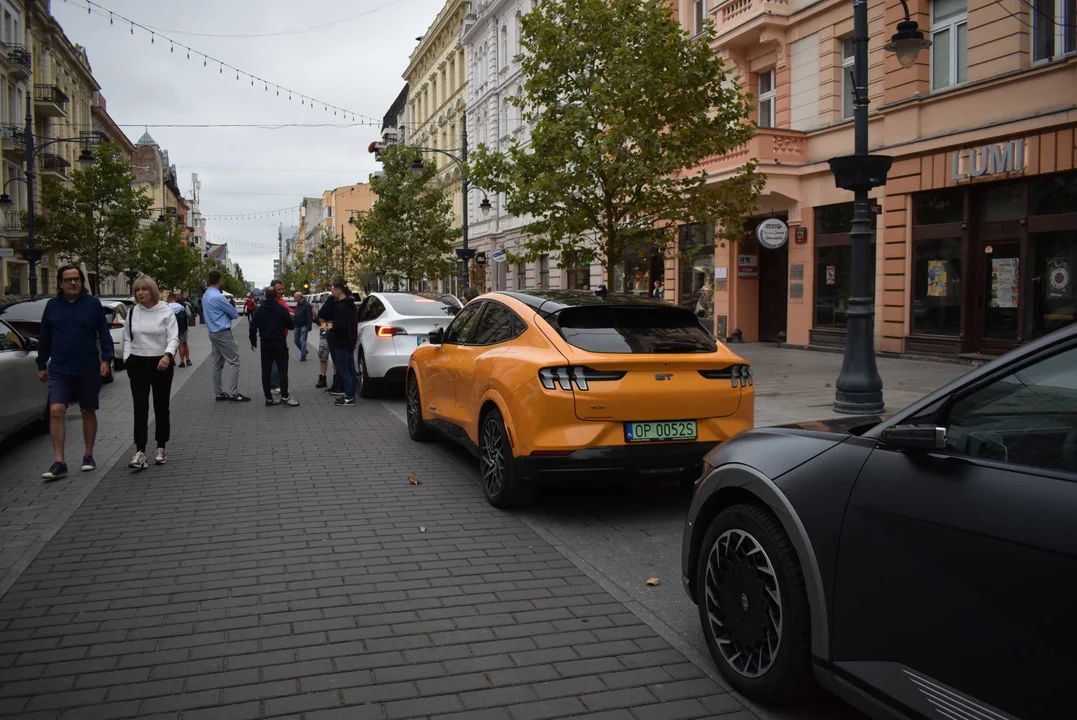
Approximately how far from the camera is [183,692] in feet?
11.2

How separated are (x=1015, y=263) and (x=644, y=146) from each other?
6.96 metres

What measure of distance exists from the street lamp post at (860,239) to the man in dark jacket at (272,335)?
746 cm

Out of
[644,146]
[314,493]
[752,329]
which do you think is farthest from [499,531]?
[752,329]

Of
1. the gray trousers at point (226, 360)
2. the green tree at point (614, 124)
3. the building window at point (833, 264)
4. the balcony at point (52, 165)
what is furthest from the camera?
the balcony at point (52, 165)

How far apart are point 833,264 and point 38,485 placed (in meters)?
17.3

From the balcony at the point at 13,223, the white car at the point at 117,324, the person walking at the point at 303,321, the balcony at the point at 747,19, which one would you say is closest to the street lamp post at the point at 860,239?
the balcony at the point at 747,19

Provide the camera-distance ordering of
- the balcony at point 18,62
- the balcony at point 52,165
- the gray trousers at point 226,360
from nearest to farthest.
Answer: the gray trousers at point 226,360 → the balcony at point 18,62 → the balcony at point 52,165

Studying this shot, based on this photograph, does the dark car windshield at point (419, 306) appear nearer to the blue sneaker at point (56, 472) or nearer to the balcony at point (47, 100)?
the blue sneaker at point (56, 472)

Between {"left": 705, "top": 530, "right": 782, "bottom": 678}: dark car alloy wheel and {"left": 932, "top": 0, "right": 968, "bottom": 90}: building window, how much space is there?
16325mm

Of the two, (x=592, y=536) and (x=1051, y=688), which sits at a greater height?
(x=1051, y=688)

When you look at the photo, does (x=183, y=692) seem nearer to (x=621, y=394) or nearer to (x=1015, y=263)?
(x=621, y=394)

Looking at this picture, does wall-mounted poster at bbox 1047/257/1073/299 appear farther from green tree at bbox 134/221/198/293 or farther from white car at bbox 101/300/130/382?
green tree at bbox 134/221/198/293

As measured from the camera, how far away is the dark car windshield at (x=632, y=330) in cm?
598

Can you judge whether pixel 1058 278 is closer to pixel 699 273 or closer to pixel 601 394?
pixel 699 273
